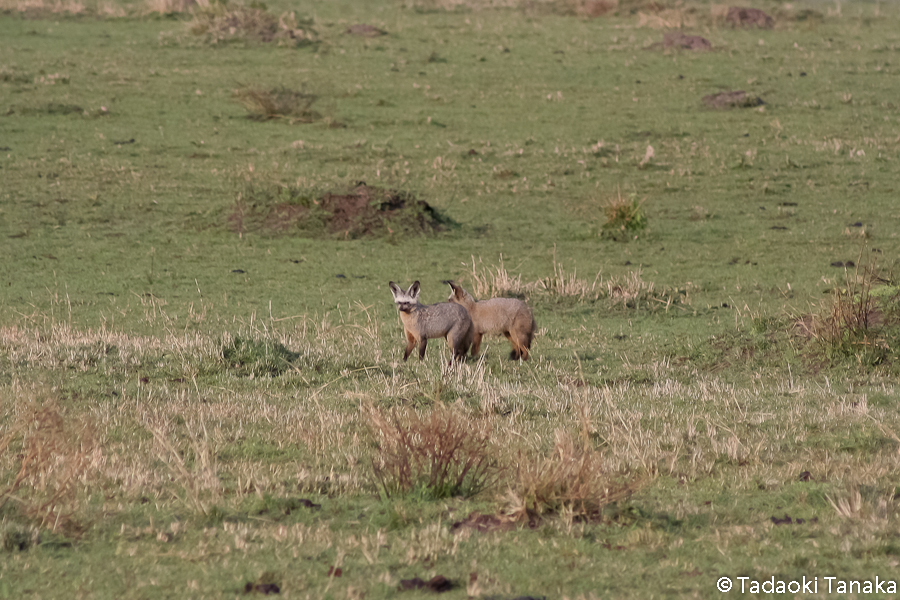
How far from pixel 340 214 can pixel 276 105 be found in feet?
23.3

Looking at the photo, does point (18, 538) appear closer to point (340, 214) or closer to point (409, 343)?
point (409, 343)

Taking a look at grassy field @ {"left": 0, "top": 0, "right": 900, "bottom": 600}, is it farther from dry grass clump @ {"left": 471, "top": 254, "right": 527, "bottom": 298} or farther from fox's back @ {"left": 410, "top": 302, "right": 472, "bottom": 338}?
fox's back @ {"left": 410, "top": 302, "right": 472, "bottom": 338}

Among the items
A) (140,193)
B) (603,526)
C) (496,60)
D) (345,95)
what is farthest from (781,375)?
(496,60)

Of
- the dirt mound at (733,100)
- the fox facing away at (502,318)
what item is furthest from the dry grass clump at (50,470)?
the dirt mound at (733,100)

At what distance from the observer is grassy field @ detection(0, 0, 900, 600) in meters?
4.84

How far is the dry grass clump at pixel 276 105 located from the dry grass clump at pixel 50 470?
18.3m

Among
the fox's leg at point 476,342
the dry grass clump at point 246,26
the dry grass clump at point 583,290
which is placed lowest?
the dry grass clump at point 583,290

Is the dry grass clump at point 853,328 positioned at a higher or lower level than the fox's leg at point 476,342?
higher

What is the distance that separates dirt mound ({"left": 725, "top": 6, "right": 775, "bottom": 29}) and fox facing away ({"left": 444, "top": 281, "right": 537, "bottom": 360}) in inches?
1055

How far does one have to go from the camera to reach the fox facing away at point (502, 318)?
10.0 m

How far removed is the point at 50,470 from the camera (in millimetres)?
5562

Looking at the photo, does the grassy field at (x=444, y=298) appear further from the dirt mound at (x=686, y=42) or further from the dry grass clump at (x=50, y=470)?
the dirt mound at (x=686, y=42)

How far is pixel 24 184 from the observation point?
758 inches

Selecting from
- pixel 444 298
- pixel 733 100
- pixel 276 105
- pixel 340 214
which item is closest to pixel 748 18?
pixel 733 100
